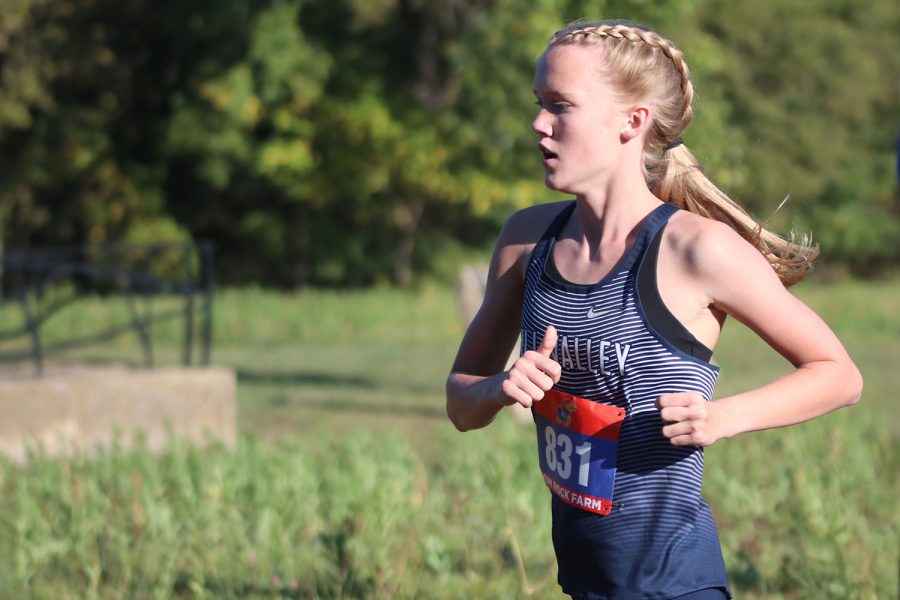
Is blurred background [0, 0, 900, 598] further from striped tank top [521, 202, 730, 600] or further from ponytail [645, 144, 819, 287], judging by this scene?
striped tank top [521, 202, 730, 600]

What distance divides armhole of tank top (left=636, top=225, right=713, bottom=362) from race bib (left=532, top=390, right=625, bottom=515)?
16 cm

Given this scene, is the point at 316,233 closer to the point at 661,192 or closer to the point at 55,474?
the point at 55,474

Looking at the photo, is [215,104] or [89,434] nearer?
[89,434]

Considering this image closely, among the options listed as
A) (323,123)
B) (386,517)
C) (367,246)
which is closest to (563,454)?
(386,517)

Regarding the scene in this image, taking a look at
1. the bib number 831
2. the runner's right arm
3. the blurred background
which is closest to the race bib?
the bib number 831

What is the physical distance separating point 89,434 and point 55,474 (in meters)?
1.52

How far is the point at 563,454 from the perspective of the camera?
2.50 meters

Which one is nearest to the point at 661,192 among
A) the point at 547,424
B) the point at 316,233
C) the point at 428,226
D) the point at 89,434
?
the point at 547,424

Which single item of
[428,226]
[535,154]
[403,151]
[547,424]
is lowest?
[428,226]

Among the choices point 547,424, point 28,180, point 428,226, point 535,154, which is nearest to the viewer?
point 547,424

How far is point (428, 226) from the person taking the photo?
106 feet

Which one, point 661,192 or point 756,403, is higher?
point 661,192

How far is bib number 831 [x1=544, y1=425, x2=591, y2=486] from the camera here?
8.02 ft

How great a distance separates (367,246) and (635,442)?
2813 cm
